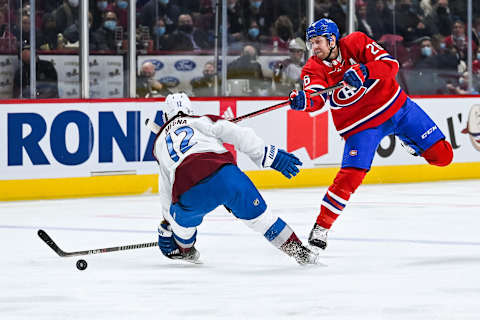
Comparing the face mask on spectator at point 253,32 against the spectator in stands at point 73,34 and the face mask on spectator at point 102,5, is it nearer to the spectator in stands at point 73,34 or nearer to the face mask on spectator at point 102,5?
the face mask on spectator at point 102,5

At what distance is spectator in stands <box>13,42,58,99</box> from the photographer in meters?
8.93

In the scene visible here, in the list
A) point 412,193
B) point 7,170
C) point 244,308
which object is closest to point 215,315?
point 244,308

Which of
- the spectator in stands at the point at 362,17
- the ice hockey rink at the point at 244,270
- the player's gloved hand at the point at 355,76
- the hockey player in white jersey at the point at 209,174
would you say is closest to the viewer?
the ice hockey rink at the point at 244,270

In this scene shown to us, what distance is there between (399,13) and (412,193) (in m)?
2.34

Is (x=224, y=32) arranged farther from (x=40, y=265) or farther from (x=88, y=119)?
(x=40, y=265)

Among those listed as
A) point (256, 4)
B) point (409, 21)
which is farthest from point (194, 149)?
point (409, 21)

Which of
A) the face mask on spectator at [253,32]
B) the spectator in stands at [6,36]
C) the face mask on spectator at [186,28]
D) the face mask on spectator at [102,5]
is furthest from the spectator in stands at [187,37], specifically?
the spectator in stands at [6,36]

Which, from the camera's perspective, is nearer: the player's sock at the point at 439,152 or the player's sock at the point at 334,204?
the player's sock at the point at 334,204

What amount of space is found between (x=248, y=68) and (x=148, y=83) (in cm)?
107

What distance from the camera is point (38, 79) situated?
9031mm

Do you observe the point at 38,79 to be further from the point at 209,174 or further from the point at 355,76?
the point at 209,174

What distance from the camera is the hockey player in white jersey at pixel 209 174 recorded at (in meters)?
5.05

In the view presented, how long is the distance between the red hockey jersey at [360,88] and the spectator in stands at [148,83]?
3.71 metres

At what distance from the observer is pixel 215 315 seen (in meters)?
3.97
